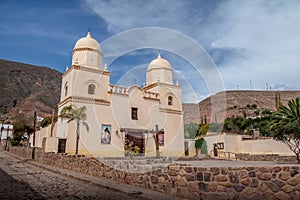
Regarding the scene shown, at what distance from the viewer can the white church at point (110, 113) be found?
20.0 meters

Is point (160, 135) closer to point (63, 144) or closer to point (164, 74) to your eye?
point (164, 74)

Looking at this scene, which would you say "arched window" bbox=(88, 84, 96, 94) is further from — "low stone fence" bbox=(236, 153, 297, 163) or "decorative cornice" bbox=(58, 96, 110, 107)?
"low stone fence" bbox=(236, 153, 297, 163)

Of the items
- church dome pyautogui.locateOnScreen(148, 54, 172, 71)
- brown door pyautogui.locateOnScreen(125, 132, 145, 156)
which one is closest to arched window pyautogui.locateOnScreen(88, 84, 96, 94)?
brown door pyautogui.locateOnScreen(125, 132, 145, 156)

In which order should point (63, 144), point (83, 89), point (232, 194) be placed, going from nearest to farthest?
point (232, 194), point (63, 144), point (83, 89)

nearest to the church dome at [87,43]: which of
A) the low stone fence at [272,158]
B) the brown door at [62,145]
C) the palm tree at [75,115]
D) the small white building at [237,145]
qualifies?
the palm tree at [75,115]

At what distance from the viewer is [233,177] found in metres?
4.68

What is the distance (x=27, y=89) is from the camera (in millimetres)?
100000

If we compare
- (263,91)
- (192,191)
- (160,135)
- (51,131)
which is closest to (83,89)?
(51,131)

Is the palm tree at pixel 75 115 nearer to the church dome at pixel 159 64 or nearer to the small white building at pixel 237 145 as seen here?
the church dome at pixel 159 64

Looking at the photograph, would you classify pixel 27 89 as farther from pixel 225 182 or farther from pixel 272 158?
pixel 225 182

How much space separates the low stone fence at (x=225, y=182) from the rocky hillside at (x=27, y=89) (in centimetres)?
6973

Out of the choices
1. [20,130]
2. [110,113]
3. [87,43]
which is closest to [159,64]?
[87,43]

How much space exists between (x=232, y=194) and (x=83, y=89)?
58.9 ft

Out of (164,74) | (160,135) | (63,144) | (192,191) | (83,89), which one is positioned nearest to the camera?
(192,191)
